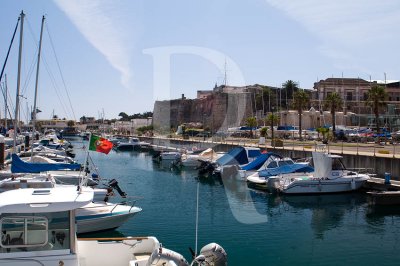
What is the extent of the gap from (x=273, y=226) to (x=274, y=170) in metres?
A: 12.7

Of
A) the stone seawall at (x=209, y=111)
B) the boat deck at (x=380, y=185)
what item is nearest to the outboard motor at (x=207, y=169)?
the boat deck at (x=380, y=185)

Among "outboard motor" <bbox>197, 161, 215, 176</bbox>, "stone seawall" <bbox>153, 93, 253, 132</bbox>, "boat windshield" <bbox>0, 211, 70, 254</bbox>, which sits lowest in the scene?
"outboard motor" <bbox>197, 161, 215, 176</bbox>

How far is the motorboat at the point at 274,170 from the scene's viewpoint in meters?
34.5

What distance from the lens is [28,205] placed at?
29.9ft

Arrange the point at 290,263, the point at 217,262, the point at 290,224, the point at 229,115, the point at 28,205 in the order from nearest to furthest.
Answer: the point at 28,205
the point at 217,262
the point at 290,263
the point at 290,224
the point at 229,115

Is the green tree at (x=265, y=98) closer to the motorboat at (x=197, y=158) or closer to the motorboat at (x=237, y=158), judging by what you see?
the motorboat at (x=197, y=158)

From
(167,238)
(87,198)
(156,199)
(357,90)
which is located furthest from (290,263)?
(357,90)

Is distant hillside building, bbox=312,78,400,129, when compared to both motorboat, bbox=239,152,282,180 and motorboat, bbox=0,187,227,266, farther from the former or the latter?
motorboat, bbox=0,187,227,266

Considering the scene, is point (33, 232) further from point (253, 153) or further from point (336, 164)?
point (253, 153)

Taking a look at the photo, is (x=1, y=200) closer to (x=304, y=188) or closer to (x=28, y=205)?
(x=28, y=205)

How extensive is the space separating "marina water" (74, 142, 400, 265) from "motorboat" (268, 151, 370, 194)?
2.08ft

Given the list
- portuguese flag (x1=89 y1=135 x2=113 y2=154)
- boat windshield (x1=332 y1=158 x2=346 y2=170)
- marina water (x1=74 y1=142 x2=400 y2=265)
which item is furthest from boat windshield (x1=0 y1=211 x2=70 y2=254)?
boat windshield (x1=332 y1=158 x2=346 y2=170)

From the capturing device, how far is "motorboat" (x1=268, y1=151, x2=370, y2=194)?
3188 centimetres

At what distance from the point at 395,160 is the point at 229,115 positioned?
89.0 meters
